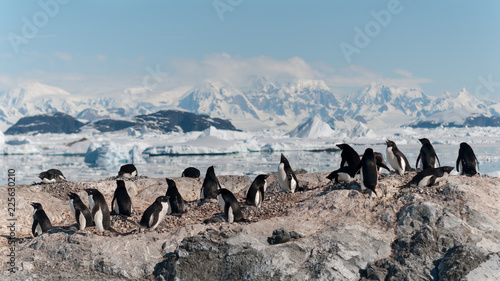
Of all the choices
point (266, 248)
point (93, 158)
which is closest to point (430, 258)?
point (266, 248)

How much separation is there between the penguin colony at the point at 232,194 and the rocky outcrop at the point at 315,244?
280 mm

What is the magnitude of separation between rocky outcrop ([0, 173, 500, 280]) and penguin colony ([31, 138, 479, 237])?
0.28 metres

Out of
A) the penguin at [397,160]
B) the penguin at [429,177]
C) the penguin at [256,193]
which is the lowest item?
the penguin at [256,193]

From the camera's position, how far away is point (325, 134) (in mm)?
111312

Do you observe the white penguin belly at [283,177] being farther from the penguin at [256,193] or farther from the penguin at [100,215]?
the penguin at [100,215]

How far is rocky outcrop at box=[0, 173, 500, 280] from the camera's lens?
31.4 ft

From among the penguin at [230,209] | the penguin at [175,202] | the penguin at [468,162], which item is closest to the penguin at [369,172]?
the penguin at [230,209]

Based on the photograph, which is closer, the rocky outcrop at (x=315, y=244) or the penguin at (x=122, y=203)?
the rocky outcrop at (x=315, y=244)

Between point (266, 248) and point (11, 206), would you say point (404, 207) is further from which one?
point (11, 206)

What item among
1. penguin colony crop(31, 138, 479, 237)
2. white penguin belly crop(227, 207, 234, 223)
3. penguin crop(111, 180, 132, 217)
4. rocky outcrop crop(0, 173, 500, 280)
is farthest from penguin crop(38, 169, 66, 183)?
white penguin belly crop(227, 207, 234, 223)

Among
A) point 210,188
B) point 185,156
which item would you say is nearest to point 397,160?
point 210,188

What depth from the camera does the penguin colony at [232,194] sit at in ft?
36.7

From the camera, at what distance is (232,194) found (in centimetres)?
1151

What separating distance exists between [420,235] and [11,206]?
34.9ft
